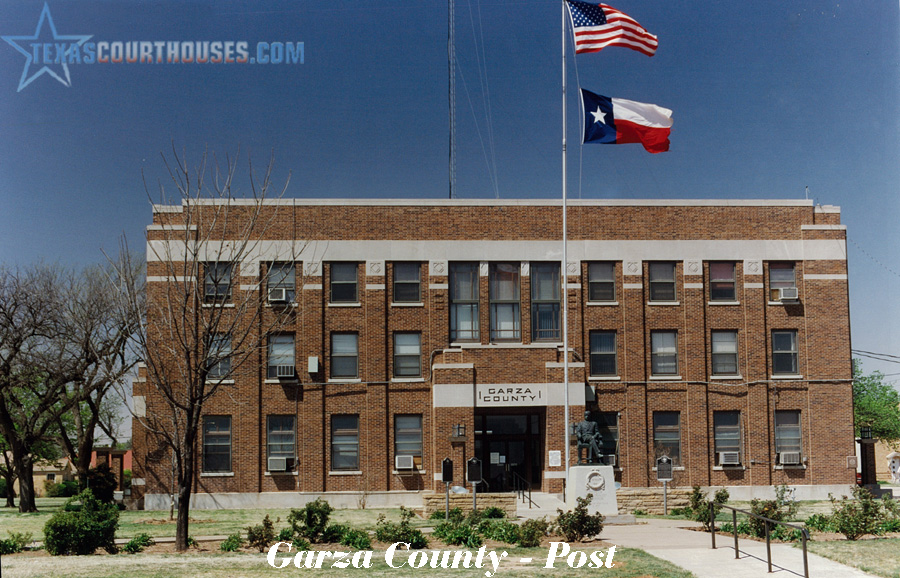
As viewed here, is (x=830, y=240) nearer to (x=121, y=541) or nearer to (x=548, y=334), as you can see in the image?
(x=548, y=334)

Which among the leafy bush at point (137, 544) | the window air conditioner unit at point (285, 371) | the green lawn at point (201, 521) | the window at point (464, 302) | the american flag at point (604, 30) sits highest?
the american flag at point (604, 30)

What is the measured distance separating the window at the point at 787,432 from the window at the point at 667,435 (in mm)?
3918

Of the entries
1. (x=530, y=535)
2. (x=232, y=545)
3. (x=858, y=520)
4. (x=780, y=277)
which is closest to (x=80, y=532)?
(x=232, y=545)

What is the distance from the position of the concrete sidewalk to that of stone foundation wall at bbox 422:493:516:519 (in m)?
4.79

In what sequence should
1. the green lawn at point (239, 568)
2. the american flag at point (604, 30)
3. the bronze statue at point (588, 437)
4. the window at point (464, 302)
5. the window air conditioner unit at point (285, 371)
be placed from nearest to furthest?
the green lawn at point (239, 568)
the american flag at point (604, 30)
the bronze statue at point (588, 437)
the window air conditioner unit at point (285, 371)
the window at point (464, 302)

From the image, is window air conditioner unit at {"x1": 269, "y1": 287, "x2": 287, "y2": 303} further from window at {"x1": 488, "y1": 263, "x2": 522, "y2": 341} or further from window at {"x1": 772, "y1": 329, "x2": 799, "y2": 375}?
window at {"x1": 772, "y1": 329, "x2": 799, "y2": 375}

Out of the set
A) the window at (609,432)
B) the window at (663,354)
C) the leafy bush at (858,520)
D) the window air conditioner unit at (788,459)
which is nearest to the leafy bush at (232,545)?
the leafy bush at (858,520)

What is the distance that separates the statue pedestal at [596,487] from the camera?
92.3 feet

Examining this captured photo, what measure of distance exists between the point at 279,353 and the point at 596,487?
14.8m

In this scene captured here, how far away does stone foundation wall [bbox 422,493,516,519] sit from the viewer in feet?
95.2

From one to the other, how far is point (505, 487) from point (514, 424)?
2.44m

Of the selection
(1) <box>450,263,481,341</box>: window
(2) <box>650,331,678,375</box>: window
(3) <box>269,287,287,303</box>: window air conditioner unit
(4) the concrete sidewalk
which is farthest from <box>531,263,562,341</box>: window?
(4) the concrete sidewalk

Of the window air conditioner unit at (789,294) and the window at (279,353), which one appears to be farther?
the window air conditioner unit at (789,294)

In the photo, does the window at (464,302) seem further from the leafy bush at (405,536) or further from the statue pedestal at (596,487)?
the leafy bush at (405,536)
